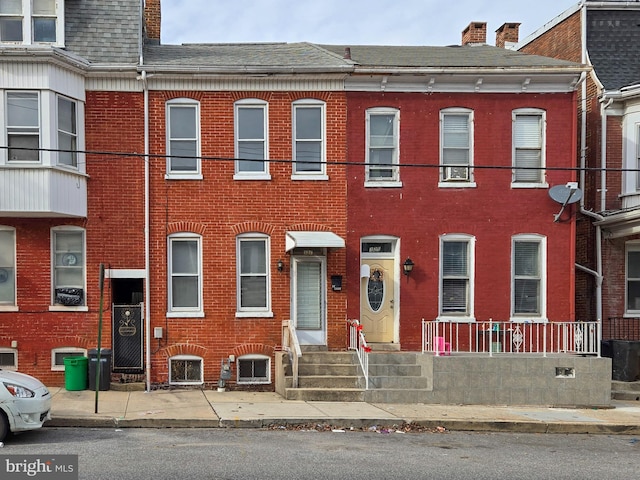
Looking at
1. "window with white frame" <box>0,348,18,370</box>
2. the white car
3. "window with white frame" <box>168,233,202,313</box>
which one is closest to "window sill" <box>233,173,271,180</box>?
"window with white frame" <box>168,233,202,313</box>

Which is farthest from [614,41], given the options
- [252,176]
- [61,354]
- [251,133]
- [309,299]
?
[61,354]

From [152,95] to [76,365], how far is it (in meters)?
6.22

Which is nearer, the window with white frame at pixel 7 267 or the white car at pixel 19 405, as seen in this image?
the white car at pixel 19 405

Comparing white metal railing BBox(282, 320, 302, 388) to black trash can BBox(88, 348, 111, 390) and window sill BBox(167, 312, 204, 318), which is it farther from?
black trash can BBox(88, 348, 111, 390)

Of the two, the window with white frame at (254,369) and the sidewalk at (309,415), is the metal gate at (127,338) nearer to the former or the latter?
the sidewalk at (309,415)

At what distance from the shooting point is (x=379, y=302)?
16.6m

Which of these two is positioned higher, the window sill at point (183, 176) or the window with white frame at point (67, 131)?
the window with white frame at point (67, 131)

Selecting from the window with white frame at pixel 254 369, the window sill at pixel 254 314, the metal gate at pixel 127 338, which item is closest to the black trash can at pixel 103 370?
the metal gate at pixel 127 338

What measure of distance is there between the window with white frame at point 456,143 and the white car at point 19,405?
1011 centimetres

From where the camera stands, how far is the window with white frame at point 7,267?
618 inches

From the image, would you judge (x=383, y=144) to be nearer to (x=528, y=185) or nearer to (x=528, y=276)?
(x=528, y=185)

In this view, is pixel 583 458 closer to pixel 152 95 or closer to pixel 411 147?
pixel 411 147

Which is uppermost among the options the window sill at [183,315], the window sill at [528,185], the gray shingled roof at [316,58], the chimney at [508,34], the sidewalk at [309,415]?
the chimney at [508,34]

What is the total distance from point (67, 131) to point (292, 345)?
22.5ft
